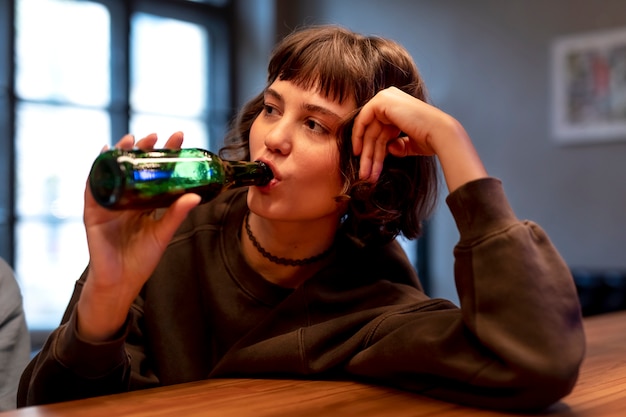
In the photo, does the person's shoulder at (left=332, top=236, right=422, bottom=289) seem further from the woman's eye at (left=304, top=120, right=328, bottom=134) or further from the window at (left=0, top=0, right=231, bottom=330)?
the window at (left=0, top=0, right=231, bottom=330)

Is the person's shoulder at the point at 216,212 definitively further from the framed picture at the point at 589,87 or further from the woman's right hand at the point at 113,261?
the framed picture at the point at 589,87

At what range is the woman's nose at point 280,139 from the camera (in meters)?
0.99

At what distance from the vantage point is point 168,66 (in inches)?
174

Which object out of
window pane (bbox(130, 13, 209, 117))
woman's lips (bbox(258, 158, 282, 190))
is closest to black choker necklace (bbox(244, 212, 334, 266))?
woman's lips (bbox(258, 158, 282, 190))

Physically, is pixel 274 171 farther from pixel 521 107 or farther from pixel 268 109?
pixel 521 107

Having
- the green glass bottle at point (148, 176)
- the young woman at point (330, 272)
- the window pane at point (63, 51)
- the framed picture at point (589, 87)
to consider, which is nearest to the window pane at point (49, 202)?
the window pane at point (63, 51)

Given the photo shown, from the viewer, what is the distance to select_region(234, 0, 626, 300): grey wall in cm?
Answer: 370

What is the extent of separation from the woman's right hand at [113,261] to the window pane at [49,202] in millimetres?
3130

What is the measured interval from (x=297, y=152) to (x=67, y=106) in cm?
323

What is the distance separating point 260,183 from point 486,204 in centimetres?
31

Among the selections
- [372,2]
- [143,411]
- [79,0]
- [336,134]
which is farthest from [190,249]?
[372,2]

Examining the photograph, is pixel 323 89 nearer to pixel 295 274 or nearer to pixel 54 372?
pixel 295 274

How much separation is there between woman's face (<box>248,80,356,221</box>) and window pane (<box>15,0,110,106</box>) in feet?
10.2

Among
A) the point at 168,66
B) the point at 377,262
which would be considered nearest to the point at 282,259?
the point at 377,262
